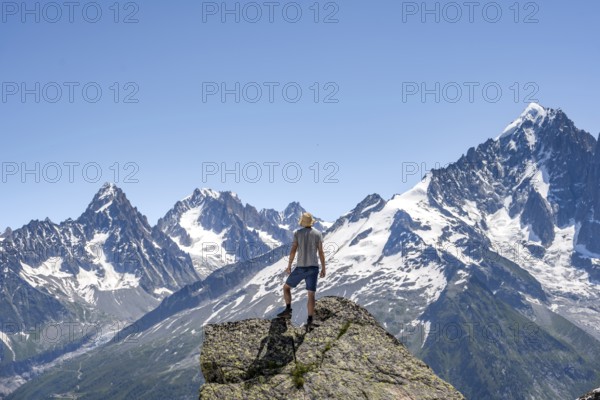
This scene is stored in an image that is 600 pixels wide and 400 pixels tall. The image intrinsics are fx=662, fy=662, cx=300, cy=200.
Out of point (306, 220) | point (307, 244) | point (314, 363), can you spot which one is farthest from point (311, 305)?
point (306, 220)

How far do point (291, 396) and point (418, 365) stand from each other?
5.27m

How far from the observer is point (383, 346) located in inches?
980

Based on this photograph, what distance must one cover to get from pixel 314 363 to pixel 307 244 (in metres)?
5.12

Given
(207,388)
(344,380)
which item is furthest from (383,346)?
(207,388)

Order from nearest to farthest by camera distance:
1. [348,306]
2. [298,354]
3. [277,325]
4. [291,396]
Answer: [291,396], [298,354], [277,325], [348,306]

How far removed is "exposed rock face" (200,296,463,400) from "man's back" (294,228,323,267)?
2.30 m

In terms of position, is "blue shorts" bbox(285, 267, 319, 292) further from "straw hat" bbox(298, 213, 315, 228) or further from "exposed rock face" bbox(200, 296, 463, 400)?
"straw hat" bbox(298, 213, 315, 228)

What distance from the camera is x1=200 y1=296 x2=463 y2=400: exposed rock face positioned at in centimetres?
2181

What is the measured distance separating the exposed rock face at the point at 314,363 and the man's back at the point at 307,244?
7.55ft

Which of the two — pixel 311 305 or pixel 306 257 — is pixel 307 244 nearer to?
pixel 306 257

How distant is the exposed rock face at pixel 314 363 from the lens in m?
21.8

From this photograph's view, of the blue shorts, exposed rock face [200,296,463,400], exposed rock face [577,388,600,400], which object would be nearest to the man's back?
the blue shorts

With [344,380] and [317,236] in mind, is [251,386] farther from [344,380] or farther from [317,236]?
[317,236]

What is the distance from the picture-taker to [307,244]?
2648 centimetres
